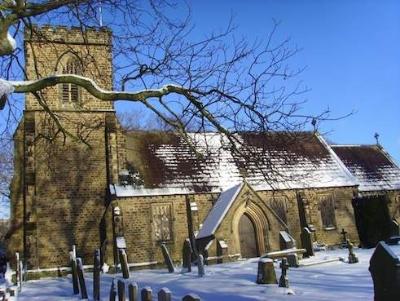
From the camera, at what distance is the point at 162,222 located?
2491 centimetres

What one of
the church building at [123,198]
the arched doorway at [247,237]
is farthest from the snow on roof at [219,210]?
the arched doorway at [247,237]

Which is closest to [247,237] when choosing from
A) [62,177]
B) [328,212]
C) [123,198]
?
[328,212]

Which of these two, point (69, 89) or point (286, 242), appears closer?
point (286, 242)

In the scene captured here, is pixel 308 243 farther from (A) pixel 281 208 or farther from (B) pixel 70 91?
(B) pixel 70 91

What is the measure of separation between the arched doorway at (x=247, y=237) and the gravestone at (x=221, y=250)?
221 cm

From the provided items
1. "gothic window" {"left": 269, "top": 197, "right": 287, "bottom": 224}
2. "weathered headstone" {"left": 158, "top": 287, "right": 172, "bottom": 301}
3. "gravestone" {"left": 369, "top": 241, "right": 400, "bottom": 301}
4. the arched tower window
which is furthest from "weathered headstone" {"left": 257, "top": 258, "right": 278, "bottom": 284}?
the arched tower window

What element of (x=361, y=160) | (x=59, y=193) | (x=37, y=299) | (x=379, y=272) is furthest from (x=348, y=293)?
(x=361, y=160)

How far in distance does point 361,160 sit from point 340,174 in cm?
378

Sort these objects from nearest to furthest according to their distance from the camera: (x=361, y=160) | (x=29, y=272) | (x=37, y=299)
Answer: (x=37, y=299), (x=29, y=272), (x=361, y=160)

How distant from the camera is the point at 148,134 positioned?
28.7 metres

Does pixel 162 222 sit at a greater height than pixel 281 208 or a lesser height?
lesser

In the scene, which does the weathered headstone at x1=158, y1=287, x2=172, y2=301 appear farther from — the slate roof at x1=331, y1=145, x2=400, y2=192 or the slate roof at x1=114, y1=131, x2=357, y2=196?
the slate roof at x1=331, y1=145, x2=400, y2=192

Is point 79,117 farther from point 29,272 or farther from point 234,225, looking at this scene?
point 234,225

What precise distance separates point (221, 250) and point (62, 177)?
9192 millimetres
